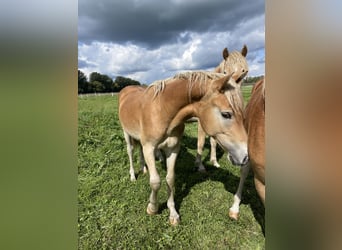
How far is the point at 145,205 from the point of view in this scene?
229cm

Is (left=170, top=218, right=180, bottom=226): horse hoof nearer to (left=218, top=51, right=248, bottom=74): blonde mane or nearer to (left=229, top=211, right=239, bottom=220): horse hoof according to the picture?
(left=229, top=211, right=239, bottom=220): horse hoof

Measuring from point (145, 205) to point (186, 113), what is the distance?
113cm

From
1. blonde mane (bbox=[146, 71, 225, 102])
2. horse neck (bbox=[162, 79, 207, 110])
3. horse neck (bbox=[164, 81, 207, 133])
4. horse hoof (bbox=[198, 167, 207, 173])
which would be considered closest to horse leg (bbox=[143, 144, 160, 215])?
horse neck (bbox=[164, 81, 207, 133])

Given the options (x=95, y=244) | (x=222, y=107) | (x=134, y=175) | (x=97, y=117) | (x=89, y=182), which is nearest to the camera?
(x=222, y=107)

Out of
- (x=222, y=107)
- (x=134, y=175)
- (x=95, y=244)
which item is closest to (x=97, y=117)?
(x=134, y=175)

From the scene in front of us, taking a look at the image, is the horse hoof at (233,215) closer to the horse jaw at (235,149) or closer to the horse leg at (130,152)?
the horse jaw at (235,149)

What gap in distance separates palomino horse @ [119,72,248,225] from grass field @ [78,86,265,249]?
0.19 meters

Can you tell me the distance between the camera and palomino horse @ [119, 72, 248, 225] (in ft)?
4.88

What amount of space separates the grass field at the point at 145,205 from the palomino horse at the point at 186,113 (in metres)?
0.19

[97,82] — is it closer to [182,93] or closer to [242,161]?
[182,93]

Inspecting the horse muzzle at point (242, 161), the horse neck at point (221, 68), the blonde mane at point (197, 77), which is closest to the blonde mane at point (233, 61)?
the horse neck at point (221, 68)
